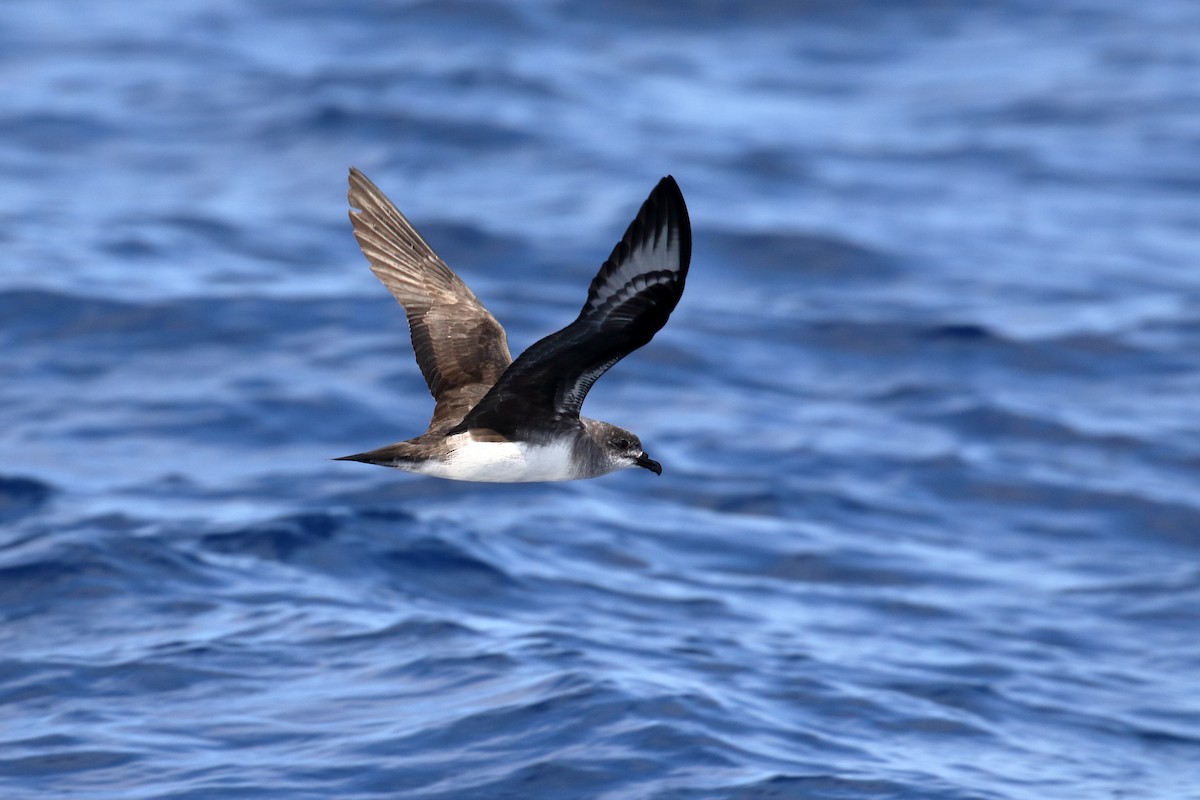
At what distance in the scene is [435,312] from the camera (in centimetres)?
880

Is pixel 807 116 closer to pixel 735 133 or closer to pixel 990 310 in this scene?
pixel 735 133

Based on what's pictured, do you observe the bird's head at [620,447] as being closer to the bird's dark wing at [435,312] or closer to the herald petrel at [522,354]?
the herald petrel at [522,354]

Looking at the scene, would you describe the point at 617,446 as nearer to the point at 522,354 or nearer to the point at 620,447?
the point at 620,447

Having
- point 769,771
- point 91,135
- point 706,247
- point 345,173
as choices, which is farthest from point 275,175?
point 769,771

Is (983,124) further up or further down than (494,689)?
further up

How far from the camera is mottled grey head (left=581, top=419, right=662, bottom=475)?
8.09 meters

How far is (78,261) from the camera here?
16219 mm

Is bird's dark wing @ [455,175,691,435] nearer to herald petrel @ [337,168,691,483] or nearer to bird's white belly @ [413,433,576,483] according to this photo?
herald petrel @ [337,168,691,483]

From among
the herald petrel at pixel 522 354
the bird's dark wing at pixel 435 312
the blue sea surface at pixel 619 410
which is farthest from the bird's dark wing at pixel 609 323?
the blue sea surface at pixel 619 410

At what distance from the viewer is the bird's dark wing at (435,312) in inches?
332

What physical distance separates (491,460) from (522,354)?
91 centimetres

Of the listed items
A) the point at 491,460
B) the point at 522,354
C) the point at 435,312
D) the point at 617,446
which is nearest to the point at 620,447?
the point at 617,446

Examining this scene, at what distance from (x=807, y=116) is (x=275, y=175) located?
6.81 meters

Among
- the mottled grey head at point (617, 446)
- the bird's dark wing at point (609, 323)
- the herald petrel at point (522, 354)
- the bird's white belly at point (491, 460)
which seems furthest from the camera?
the mottled grey head at point (617, 446)
